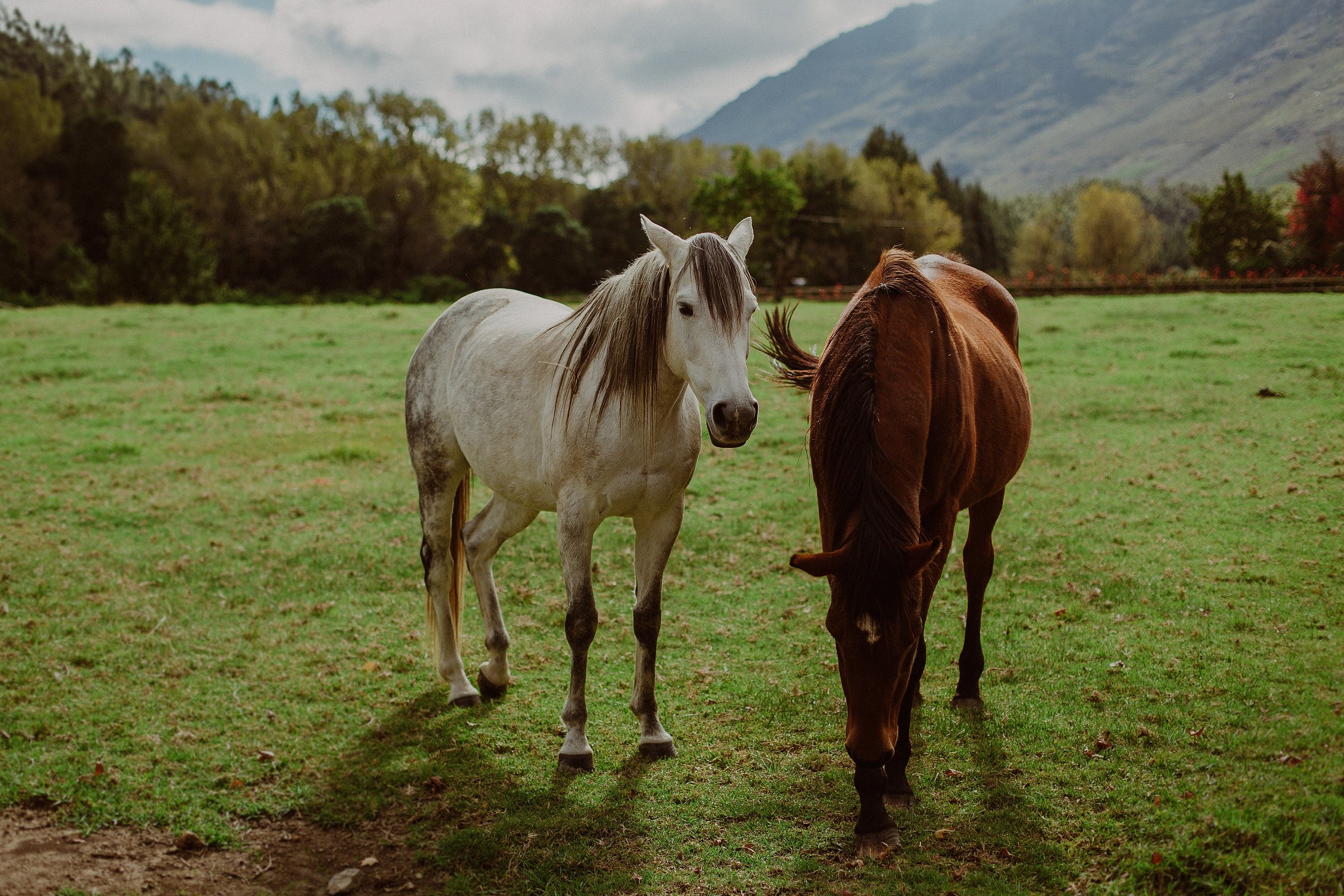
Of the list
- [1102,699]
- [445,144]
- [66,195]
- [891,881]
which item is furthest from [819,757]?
[445,144]

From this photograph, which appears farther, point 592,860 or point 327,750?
point 327,750

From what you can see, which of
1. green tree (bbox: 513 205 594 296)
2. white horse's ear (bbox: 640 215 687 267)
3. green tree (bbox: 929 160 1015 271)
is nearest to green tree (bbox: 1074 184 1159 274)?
green tree (bbox: 929 160 1015 271)

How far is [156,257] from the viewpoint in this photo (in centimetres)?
3403

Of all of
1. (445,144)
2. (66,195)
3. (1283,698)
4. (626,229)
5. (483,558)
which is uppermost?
(445,144)

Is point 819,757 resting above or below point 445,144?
below

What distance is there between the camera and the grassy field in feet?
12.2

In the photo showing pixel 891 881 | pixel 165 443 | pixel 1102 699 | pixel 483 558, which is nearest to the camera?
pixel 891 881

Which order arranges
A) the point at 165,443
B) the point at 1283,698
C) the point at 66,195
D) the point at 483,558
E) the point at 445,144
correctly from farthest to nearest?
1. the point at 445,144
2. the point at 66,195
3. the point at 165,443
4. the point at 483,558
5. the point at 1283,698

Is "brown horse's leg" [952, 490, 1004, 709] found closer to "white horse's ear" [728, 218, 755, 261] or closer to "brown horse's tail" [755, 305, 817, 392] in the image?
"brown horse's tail" [755, 305, 817, 392]

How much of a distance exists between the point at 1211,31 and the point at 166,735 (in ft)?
82.4

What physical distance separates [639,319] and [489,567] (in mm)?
2156

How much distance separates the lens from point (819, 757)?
14.9 ft

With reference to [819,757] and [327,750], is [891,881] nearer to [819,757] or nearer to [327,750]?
[819,757]

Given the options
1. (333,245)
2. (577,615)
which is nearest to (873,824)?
(577,615)
